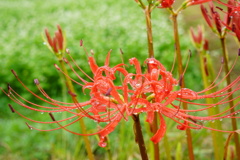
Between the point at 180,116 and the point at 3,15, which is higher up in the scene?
the point at 3,15

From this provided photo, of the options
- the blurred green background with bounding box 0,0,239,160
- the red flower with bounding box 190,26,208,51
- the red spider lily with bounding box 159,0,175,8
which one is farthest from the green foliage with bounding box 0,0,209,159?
the red spider lily with bounding box 159,0,175,8

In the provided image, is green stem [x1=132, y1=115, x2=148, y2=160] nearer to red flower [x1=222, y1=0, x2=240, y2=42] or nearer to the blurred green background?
red flower [x1=222, y1=0, x2=240, y2=42]

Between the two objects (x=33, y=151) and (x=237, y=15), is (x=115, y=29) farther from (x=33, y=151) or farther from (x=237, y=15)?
(x=237, y=15)

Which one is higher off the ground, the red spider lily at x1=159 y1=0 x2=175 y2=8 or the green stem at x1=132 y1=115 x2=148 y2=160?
the red spider lily at x1=159 y1=0 x2=175 y2=8

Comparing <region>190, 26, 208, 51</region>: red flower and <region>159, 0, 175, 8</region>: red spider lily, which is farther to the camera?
<region>190, 26, 208, 51</region>: red flower

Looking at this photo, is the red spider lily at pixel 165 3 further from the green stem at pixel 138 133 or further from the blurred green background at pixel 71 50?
the blurred green background at pixel 71 50

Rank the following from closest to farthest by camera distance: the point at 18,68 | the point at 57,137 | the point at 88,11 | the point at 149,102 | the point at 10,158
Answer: the point at 149,102 → the point at 10,158 → the point at 57,137 → the point at 18,68 → the point at 88,11

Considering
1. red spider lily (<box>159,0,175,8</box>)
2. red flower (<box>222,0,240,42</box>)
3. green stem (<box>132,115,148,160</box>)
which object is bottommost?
green stem (<box>132,115,148,160</box>)

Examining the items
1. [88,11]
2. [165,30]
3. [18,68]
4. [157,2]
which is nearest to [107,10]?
[88,11]

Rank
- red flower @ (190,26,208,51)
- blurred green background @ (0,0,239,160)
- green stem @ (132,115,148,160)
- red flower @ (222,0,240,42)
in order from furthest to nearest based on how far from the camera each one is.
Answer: blurred green background @ (0,0,239,160), red flower @ (190,26,208,51), red flower @ (222,0,240,42), green stem @ (132,115,148,160)
